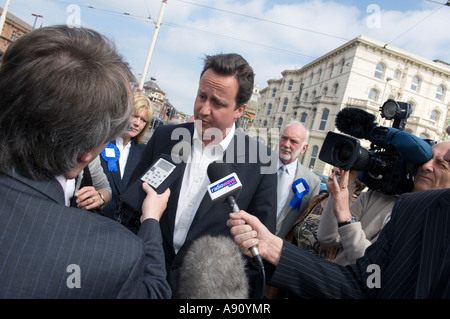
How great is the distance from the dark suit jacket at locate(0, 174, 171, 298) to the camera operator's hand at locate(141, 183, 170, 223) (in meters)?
0.29

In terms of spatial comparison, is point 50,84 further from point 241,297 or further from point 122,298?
point 241,297

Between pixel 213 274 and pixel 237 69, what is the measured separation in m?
1.58

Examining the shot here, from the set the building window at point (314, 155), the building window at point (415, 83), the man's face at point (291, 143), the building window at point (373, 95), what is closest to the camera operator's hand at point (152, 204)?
the man's face at point (291, 143)

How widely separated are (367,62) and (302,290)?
3221cm

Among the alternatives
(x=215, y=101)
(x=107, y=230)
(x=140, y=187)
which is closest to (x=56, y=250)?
(x=107, y=230)

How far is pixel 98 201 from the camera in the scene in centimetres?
211

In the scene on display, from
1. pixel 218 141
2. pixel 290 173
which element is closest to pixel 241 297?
pixel 218 141

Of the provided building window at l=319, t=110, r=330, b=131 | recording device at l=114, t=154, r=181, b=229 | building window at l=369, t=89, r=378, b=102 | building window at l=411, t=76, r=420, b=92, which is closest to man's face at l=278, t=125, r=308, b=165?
recording device at l=114, t=154, r=181, b=229

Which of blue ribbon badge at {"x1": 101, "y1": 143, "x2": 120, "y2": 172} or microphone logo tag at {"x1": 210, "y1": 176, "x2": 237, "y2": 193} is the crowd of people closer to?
microphone logo tag at {"x1": 210, "y1": 176, "x2": 237, "y2": 193}

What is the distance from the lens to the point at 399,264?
1225 mm

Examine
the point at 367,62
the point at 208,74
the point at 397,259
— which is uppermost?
the point at 367,62

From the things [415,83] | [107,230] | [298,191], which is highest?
[415,83]

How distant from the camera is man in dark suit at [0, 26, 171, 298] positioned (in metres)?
0.83

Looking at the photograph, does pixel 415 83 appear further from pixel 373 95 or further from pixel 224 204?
pixel 224 204
